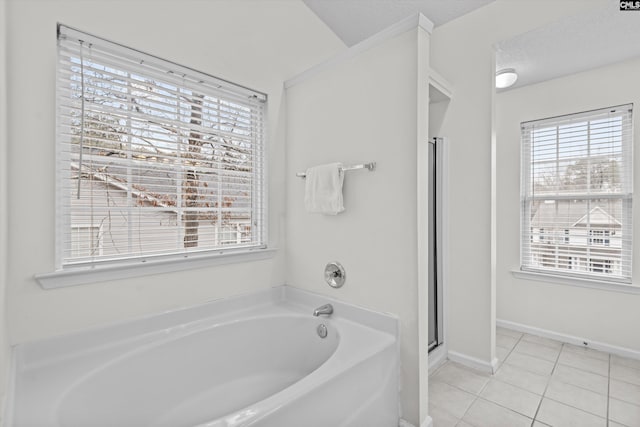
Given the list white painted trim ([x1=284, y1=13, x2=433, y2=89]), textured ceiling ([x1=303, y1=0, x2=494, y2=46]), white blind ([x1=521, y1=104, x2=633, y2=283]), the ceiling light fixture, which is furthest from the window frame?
white blind ([x1=521, y1=104, x2=633, y2=283])

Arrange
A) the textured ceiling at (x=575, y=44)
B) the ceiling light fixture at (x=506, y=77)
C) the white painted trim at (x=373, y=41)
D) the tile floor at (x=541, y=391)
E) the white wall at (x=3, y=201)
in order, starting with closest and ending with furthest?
the white wall at (x=3, y=201)
the white painted trim at (x=373, y=41)
the tile floor at (x=541, y=391)
the textured ceiling at (x=575, y=44)
the ceiling light fixture at (x=506, y=77)

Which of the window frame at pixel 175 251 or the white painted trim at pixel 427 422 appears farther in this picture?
the white painted trim at pixel 427 422

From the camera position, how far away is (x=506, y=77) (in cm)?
259

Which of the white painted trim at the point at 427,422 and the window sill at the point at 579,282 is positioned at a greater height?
the window sill at the point at 579,282

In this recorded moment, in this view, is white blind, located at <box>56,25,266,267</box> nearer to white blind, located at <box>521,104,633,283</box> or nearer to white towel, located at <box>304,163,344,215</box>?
white towel, located at <box>304,163,344,215</box>

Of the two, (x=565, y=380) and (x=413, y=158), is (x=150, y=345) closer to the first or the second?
(x=413, y=158)

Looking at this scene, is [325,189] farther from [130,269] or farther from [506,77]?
[506,77]

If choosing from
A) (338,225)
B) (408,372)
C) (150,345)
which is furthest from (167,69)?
(408,372)

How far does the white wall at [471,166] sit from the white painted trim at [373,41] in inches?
37.8

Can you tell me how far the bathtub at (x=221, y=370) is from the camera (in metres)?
1.08

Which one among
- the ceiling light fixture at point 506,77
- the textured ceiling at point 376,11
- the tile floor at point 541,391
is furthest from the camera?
the ceiling light fixture at point 506,77

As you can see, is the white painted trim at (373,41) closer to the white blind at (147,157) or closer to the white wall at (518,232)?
the white blind at (147,157)

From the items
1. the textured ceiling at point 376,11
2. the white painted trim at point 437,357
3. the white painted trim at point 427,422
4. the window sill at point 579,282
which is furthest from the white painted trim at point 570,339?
the textured ceiling at point 376,11

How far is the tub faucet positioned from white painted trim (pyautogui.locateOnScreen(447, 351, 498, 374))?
124 centimetres
